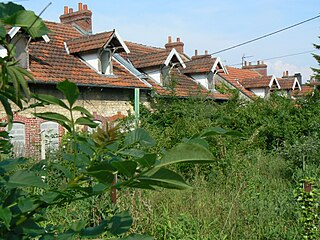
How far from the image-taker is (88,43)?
17.9 meters

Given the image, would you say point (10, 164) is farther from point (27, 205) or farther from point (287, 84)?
point (287, 84)

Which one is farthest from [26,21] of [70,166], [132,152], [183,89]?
[183,89]

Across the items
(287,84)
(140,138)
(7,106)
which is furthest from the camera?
(287,84)

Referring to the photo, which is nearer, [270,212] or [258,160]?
[270,212]

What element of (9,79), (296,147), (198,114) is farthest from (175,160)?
(198,114)

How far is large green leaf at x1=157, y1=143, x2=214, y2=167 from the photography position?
3.29 ft

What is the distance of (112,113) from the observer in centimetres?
1769

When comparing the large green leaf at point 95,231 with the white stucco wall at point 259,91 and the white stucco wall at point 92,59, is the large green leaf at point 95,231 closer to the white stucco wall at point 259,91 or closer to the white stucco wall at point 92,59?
the white stucco wall at point 92,59

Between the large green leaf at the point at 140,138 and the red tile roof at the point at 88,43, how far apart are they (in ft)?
53.7

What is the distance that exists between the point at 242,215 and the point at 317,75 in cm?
3081

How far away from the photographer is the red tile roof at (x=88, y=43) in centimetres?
1758

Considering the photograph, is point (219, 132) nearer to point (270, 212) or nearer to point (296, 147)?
point (270, 212)

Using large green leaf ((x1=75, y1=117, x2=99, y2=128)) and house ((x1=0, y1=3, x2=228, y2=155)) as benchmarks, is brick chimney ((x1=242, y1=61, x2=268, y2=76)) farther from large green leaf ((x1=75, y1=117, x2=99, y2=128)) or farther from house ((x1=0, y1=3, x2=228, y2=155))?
large green leaf ((x1=75, y1=117, x2=99, y2=128))

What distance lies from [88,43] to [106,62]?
94 cm
